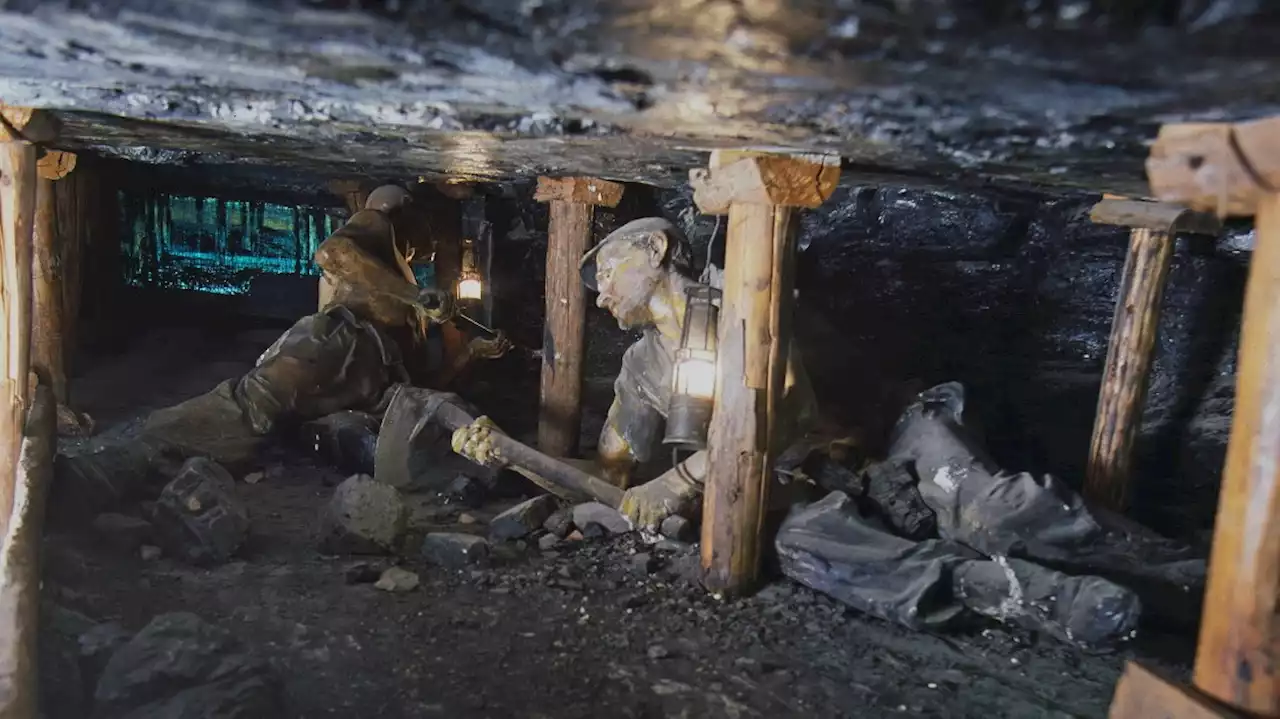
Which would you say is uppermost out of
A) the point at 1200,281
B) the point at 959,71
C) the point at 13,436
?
the point at 959,71

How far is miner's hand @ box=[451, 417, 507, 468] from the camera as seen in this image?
17.6 ft

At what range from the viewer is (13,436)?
4055 mm

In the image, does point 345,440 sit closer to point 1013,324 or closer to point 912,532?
point 912,532

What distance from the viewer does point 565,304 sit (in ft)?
20.8

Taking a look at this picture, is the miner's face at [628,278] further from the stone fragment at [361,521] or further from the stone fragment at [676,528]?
the stone fragment at [361,521]

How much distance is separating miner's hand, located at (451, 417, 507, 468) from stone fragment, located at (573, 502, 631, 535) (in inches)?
22.6

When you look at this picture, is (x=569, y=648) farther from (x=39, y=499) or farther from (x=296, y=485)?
(x=296, y=485)

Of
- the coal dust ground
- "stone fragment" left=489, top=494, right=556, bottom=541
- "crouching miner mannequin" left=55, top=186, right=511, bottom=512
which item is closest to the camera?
the coal dust ground

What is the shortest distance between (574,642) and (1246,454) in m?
2.68

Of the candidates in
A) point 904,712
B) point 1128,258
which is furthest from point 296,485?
point 1128,258

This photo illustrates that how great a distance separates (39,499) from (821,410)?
4364 millimetres

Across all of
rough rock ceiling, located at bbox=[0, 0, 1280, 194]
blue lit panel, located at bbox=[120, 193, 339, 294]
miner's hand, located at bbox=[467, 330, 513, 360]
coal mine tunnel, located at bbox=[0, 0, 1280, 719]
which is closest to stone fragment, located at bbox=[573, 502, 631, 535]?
coal mine tunnel, located at bbox=[0, 0, 1280, 719]

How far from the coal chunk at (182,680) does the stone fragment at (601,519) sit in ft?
6.85

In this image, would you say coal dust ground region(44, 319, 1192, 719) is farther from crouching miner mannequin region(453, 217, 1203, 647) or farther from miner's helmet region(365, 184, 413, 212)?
miner's helmet region(365, 184, 413, 212)
